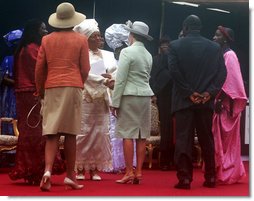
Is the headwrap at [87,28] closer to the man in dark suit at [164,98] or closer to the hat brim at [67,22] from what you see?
the hat brim at [67,22]

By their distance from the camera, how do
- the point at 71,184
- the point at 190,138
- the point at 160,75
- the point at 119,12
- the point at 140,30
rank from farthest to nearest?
the point at 119,12
the point at 160,75
the point at 140,30
the point at 190,138
the point at 71,184

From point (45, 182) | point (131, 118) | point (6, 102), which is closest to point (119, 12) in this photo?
point (6, 102)

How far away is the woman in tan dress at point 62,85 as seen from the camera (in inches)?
209

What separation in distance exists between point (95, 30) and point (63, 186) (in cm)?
153

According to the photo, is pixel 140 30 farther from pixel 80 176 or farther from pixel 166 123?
pixel 166 123

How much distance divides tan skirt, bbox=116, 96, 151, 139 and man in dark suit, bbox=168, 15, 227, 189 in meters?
0.42

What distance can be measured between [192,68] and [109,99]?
1.03 meters

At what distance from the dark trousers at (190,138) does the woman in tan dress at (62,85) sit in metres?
0.88

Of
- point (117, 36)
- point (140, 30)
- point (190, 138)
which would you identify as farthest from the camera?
point (117, 36)

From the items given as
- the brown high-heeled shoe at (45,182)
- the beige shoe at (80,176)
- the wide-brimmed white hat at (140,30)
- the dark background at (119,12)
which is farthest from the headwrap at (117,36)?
the brown high-heeled shoe at (45,182)

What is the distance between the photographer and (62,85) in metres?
5.31

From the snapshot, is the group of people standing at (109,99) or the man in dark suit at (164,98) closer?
the group of people standing at (109,99)

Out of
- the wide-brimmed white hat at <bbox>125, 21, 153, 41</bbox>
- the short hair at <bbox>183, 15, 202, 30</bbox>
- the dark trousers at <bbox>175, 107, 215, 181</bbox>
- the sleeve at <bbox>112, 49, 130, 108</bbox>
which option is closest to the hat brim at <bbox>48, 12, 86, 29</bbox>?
the sleeve at <bbox>112, 49, 130, 108</bbox>

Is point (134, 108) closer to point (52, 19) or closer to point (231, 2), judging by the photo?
point (52, 19)
